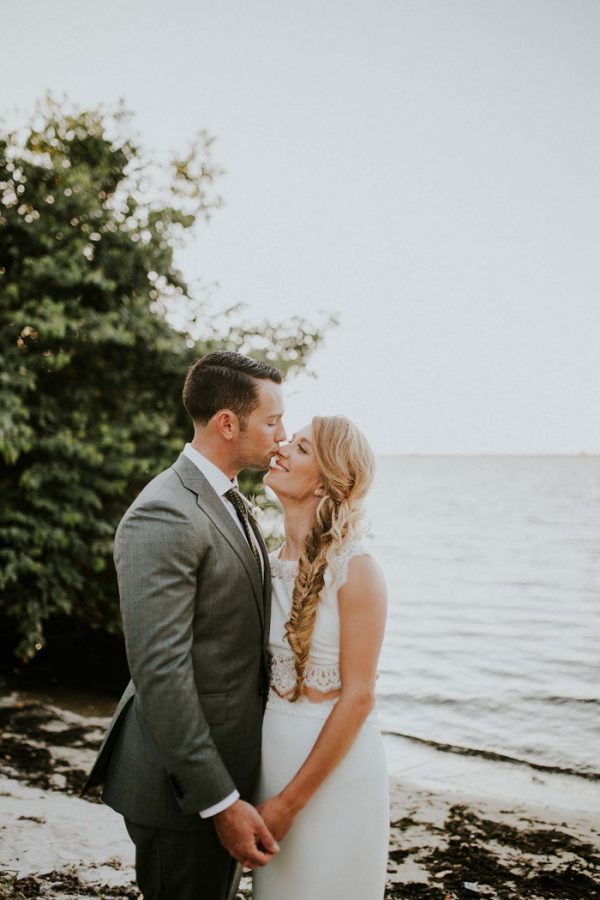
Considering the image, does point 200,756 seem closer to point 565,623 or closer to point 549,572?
point 565,623

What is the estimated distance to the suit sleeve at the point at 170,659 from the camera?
2.33m

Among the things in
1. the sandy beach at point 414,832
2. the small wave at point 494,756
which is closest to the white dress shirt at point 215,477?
the sandy beach at point 414,832

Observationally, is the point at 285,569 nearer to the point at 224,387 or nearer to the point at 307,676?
the point at 307,676

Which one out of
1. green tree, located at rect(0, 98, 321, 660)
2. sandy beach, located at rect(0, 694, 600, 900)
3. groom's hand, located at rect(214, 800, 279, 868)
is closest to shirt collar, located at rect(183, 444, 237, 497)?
groom's hand, located at rect(214, 800, 279, 868)

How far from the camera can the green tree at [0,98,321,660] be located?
8117mm

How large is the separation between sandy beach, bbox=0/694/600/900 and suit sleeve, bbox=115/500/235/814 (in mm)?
2454

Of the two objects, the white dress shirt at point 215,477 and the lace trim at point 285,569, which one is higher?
the white dress shirt at point 215,477

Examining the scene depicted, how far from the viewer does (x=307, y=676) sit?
2.76 meters

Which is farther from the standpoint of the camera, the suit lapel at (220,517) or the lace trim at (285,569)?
the lace trim at (285,569)

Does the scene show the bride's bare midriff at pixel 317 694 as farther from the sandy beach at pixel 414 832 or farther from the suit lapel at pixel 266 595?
the sandy beach at pixel 414 832

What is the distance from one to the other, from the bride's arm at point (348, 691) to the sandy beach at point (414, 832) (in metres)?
2.30

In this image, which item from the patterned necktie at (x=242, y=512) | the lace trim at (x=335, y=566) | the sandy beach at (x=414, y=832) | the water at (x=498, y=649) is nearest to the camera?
the lace trim at (x=335, y=566)

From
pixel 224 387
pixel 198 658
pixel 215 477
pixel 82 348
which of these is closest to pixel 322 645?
pixel 198 658

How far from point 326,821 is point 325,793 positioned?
0.10 metres
